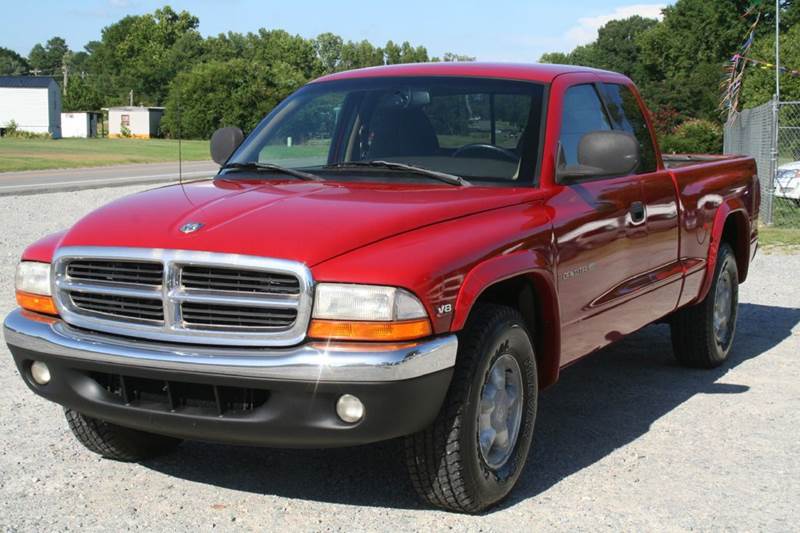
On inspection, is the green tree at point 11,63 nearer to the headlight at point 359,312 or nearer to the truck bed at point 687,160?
the truck bed at point 687,160

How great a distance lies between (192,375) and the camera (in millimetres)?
3988

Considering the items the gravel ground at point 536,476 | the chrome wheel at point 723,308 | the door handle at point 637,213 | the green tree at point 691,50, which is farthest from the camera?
the green tree at point 691,50

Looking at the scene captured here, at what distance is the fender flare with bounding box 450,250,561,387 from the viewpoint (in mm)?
4141

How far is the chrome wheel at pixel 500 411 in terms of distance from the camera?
443cm

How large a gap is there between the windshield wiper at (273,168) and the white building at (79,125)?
87258mm

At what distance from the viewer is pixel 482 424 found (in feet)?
14.5

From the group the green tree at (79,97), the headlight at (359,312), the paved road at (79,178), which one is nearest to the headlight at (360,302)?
the headlight at (359,312)

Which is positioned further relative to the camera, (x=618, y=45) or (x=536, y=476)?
(x=618, y=45)

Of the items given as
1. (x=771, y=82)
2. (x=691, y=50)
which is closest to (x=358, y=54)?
(x=691, y=50)

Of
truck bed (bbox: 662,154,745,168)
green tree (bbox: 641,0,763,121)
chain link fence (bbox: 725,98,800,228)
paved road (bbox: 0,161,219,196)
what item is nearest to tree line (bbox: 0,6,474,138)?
green tree (bbox: 641,0,763,121)

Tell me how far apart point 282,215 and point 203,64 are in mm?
81623

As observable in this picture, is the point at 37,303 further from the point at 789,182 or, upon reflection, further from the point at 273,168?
the point at 789,182

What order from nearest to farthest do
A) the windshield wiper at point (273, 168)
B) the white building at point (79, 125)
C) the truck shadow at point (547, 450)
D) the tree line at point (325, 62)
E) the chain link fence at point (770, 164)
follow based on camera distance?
the truck shadow at point (547, 450) < the windshield wiper at point (273, 168) < the chain link fence at point (770, 164) < the tree line at point (325, 62) < the white building at point (79, 125)

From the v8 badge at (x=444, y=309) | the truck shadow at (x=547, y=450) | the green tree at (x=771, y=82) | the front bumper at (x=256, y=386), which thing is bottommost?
the truck shadow at (x=547, y=450)
